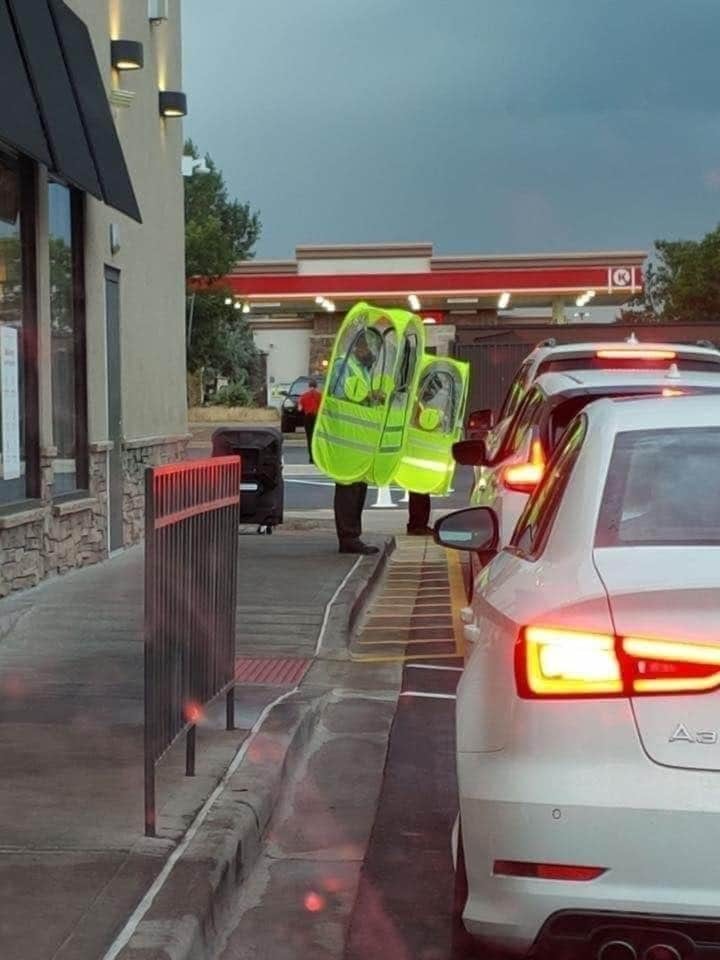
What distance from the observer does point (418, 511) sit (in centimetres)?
1686

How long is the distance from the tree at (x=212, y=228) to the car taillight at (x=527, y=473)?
38.9 meters

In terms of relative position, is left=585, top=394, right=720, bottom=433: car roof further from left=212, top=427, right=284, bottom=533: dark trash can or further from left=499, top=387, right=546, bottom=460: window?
left=212, top=427, right=284, bottom=533: dark trash can

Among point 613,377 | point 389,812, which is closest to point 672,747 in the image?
point 389,812

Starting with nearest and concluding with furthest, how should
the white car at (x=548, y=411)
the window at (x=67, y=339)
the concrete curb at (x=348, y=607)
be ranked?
the white car at (x=548, y=411), the concrete curb at (x=348, y=607), the window at (x=67, y=339)

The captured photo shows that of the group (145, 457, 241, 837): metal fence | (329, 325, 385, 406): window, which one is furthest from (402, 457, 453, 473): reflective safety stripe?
(145, 457, 241, 837): metal fence

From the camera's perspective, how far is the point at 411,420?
14453 mm

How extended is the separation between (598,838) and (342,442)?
9.92 m

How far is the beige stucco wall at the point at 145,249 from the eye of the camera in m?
12.9

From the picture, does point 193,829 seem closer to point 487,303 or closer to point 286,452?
point 286,452

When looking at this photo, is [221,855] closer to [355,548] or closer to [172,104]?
[355,548]

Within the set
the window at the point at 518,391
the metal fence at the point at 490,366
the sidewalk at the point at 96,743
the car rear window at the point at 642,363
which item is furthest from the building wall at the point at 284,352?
the car rear window at the point at 642,363

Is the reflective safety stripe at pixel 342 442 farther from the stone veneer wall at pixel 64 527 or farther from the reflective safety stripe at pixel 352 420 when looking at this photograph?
the stone veneer wall at pixel 64 527

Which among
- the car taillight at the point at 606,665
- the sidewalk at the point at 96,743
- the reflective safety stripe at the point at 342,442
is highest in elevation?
the car taillight at the point at 606,665

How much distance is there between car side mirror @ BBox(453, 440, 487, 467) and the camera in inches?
382
